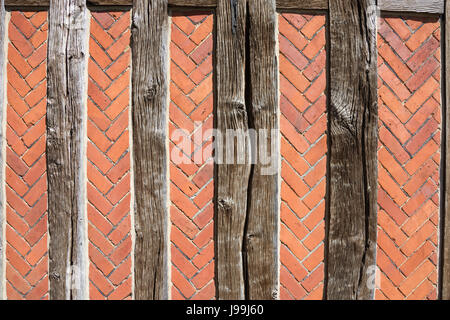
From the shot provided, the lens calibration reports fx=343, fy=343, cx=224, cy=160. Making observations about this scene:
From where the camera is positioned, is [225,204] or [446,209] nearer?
[225,204]

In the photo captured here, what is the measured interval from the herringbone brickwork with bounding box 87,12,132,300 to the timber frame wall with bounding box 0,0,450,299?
0.21 ft

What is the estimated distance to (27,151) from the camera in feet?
6.69

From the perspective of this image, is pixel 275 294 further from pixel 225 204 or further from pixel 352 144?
pixel 352 144

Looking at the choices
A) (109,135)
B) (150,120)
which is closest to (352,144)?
(150,120)

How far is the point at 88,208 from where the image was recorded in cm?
202

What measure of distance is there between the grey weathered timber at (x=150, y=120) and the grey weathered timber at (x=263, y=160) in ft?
1.63

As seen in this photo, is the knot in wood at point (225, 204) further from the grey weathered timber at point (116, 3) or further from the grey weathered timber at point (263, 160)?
the grey weathered timber at point (116, 3)

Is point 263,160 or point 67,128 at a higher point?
point 67,128

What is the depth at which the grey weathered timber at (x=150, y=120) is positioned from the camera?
6.38ft

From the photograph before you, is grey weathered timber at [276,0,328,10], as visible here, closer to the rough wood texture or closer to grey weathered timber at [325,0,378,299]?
grey weathered timber at [325,0,378,299]

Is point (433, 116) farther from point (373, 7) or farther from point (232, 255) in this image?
point (232, 255)

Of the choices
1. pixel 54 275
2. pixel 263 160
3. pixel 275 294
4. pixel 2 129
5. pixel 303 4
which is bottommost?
pixel 275 294

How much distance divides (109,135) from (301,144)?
1127 millimetres

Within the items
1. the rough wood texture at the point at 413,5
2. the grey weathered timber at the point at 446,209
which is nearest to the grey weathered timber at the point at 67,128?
the rough wood texture at the point at 413,5
